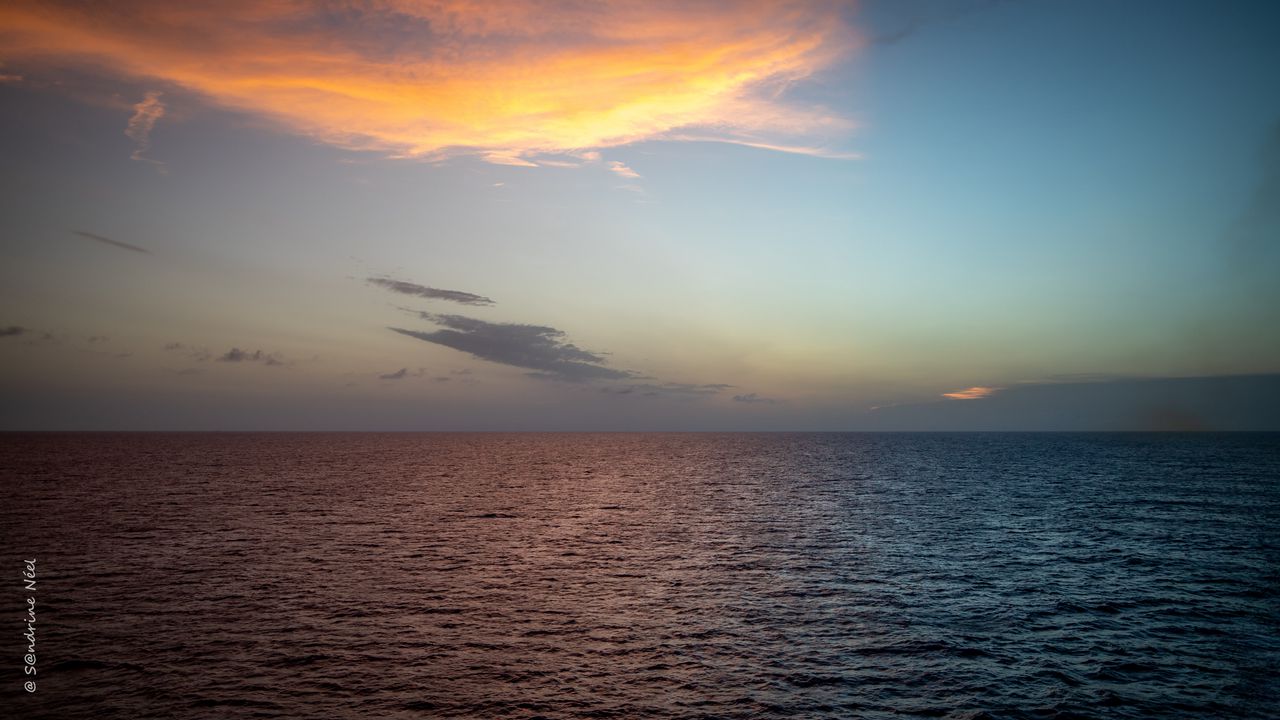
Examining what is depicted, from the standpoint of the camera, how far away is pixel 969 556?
49.9 m

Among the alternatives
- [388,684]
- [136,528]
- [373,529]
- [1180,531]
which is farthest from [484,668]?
[1180,531]

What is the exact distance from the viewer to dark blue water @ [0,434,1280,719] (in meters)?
25.1

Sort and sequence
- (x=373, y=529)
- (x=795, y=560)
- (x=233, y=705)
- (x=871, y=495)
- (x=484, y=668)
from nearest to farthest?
(x=233, y=705)
(x=484, y=668)
(x=795, y=560)
(x=373, y=529)
(x=871, y=495)

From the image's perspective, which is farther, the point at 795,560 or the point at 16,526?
the point at 16,526

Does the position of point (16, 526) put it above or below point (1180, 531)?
above

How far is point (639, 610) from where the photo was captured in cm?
3603

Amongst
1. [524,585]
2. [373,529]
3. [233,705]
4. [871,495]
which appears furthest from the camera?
[871,495]

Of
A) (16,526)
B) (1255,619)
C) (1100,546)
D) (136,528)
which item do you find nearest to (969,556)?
(1100,546)

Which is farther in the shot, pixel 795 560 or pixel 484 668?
pixel 795 560

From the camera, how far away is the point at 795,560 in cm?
4856

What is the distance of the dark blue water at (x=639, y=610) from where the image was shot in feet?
82.3

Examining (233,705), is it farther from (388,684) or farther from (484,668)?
(484,668)

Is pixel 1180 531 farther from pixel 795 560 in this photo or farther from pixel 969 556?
pixel 795 560

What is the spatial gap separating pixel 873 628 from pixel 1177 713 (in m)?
12.2
